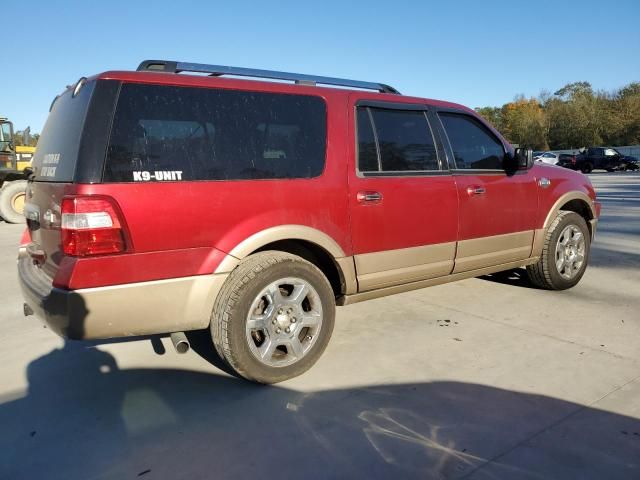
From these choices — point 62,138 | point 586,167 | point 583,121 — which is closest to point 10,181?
point 62,138

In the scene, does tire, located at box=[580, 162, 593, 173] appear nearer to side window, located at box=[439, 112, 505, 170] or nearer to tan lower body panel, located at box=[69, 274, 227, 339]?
side window, located at box=[439, 112, 505, 170]

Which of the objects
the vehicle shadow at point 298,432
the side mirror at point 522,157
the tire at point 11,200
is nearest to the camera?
the vehicle shadow at point 298,432

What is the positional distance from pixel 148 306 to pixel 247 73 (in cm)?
168

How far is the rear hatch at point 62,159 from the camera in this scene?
2.57 meters

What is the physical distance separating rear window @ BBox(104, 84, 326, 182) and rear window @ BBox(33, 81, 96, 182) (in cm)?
21

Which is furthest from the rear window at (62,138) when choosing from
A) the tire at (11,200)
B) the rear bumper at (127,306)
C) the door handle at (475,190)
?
the tire at (11,200)

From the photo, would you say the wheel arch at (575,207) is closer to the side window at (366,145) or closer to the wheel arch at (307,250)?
the side window at (366,145)

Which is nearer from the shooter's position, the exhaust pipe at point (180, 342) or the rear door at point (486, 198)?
the exhaust pipe at point (180, 342)

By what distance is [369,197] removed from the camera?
3.48 metres

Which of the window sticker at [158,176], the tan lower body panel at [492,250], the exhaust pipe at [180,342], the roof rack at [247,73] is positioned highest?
the roof rack at [247,73]

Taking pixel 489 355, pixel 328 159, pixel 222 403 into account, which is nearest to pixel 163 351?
pixel 222 403

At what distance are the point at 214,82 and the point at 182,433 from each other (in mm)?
2022

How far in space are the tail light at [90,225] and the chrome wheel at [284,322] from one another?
0.90 meters

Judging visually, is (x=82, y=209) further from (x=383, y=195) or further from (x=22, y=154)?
(x=22, y=154)
